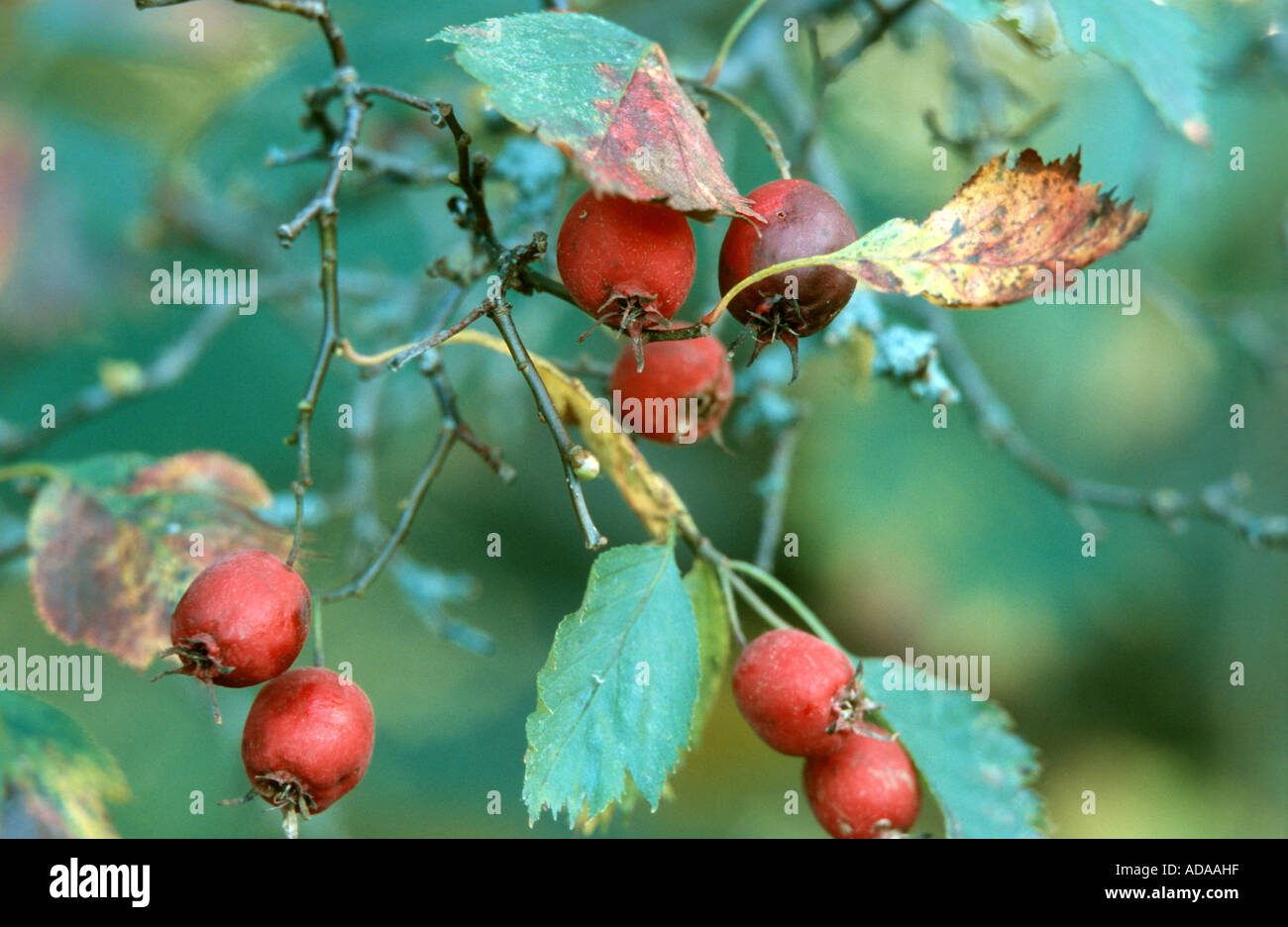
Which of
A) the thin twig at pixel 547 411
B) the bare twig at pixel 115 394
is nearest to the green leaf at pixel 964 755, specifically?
the thin twig at pixel 547 411

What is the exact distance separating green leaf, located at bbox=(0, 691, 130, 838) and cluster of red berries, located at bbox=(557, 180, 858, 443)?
2.81ft

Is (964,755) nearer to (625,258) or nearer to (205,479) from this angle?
(625,258)

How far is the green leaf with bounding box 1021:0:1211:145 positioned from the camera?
39.1 inches

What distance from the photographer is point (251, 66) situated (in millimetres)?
2529

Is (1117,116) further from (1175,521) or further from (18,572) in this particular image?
(18,572)

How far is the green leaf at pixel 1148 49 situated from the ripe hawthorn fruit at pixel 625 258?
49cm

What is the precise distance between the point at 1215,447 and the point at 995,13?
10.1 feet

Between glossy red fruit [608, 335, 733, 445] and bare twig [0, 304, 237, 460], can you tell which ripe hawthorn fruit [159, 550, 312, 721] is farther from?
bare twig [0, 304, 237, 460]

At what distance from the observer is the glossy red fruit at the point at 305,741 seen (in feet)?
2.95
